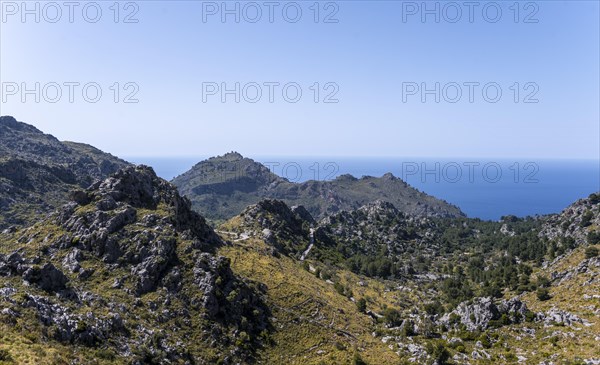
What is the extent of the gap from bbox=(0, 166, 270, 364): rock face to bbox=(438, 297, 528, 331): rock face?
42.5 m

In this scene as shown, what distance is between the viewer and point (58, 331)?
49.3 metres

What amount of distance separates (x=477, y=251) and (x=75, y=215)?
180544 mm

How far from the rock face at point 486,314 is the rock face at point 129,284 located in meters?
42.5

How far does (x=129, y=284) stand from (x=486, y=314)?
71.4 metres

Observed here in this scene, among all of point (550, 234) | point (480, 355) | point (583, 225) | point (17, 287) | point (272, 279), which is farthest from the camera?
point (550, 234)

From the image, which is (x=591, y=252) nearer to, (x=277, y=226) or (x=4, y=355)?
(x=277, y=226)

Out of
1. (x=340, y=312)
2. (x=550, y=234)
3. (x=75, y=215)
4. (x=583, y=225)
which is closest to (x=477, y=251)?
(x=550, y=234)

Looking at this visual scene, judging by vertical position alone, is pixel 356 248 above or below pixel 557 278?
below

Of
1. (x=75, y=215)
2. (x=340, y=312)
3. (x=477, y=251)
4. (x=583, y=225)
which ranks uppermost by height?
(x=75, y=215)

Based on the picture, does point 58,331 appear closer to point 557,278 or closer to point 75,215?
point 75,215

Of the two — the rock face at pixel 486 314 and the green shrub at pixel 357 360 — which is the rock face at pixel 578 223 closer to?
the rock face at pixel 486 314

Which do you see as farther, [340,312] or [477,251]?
[477,251]

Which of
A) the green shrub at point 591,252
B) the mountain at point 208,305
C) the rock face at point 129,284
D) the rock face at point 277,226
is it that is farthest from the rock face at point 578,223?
the rock face at point 129,284

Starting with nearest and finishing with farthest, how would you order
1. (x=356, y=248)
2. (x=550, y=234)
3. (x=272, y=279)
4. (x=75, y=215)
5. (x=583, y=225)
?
(x=75, y=215) < (x=272, y=279) < (x=583, y=225) < (x=550, y=234) < (x=356, y=248)
